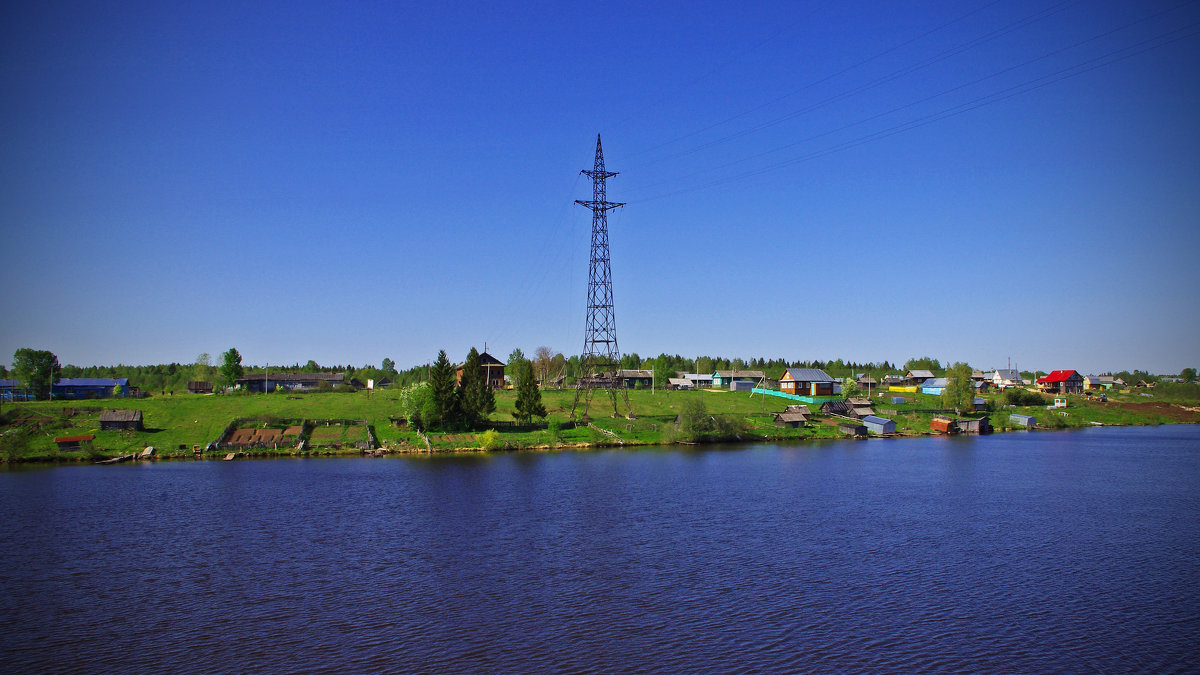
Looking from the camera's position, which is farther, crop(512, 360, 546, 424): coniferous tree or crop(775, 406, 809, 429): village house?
crop(775, 406, 809, 429): village house

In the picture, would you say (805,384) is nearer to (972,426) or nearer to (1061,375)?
(972,426)

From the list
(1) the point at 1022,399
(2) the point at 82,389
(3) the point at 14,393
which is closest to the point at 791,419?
(1) the point at 1022,399

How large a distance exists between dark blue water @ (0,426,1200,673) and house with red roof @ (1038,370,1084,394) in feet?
380

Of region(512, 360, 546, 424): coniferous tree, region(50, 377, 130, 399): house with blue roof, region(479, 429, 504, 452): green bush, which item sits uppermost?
region(50, 377, 130, 399): house with blue roof

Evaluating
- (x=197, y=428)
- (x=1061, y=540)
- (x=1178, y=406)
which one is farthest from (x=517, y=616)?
(x=1178, y=406)

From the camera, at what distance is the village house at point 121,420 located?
70875mm

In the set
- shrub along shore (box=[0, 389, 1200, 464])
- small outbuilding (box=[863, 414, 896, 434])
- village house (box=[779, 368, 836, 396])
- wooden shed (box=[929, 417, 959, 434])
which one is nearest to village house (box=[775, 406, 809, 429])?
shrub along shore (box=[0, 389, 1200, 464])

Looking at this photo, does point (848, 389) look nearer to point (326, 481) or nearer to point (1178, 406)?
point (1178, 406)

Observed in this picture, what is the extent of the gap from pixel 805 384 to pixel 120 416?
299 feet

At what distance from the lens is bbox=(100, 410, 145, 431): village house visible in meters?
70.9

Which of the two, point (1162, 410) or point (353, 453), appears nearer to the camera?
point (353, 453)

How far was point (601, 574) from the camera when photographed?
27.9m

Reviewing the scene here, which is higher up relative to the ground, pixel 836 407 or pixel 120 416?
pixel 836 407

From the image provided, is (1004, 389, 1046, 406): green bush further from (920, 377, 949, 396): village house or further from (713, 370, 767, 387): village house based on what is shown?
(713, 370, 767, 387): village house
